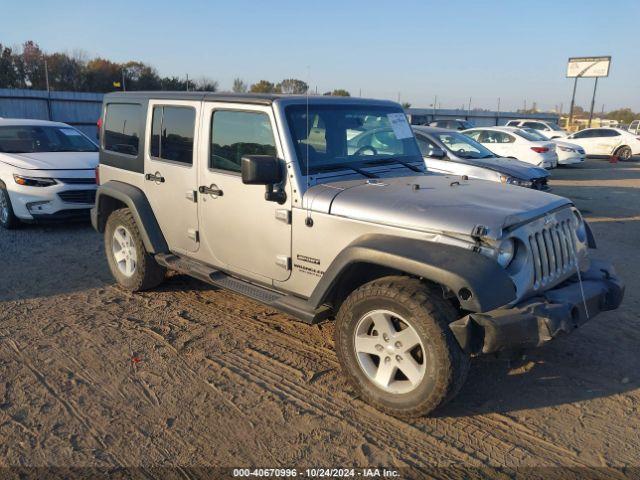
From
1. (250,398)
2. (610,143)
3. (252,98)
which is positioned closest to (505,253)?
(250,398)

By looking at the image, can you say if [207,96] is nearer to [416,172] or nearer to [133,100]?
[133,100]

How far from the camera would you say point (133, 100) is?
530 centimetres

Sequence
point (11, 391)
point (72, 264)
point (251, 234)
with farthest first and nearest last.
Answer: point (72, 264)
point (251, 234)
point (11, 391)

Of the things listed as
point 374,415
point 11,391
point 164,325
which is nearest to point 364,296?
point 374,415

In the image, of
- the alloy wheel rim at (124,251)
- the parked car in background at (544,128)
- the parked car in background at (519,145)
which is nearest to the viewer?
the alloy wheel rim at (124,251)

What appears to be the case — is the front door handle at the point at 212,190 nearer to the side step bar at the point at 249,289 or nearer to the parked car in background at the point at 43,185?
the side step bar at the point at 249,289

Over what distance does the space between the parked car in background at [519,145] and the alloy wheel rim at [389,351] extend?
41.2 feet

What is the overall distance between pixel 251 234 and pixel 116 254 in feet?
7.38

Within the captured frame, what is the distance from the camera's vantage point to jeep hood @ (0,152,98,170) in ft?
26.2

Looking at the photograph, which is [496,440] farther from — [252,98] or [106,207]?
[106,207]

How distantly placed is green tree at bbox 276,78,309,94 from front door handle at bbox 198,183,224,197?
41.2 inches

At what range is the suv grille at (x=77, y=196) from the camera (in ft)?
25.9

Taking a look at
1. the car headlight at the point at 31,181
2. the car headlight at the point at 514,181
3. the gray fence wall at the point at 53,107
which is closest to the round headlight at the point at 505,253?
the car headlight at the point at 514,181

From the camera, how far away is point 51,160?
8.26m
